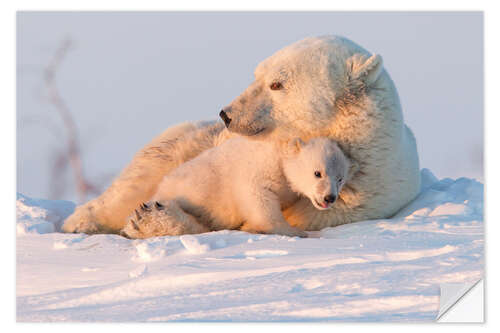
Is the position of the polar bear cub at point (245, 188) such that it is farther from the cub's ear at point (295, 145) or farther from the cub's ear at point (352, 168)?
the cub's ear at point (352, 168)

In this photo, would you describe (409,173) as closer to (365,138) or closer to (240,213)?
(365,138)

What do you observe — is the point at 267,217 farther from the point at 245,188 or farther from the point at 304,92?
the point at 304,92

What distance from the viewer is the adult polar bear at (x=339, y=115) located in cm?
464

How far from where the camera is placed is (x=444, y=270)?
3.98 m

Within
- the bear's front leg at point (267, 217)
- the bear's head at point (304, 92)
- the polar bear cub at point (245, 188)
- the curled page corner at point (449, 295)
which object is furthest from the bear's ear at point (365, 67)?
the curled page corner at point (449, 295)

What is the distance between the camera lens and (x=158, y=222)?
471 cm

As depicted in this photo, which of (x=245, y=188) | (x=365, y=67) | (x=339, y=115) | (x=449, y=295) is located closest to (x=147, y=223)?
(x=245, y=188)

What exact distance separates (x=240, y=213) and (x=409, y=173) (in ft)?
4.03

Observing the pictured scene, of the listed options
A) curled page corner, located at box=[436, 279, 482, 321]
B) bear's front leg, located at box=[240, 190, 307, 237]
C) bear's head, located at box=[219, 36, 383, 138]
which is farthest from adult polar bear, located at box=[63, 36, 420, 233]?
curled page corner, located at box=[436, 279, 482, 321]

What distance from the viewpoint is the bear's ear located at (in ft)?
15.1

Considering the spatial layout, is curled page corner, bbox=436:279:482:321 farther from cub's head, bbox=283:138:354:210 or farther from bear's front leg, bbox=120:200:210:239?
bear's front leg, bbox=120:200:210:239

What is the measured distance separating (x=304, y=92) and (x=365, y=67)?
411mm

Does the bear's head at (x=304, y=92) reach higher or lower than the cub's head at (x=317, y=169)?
higher
